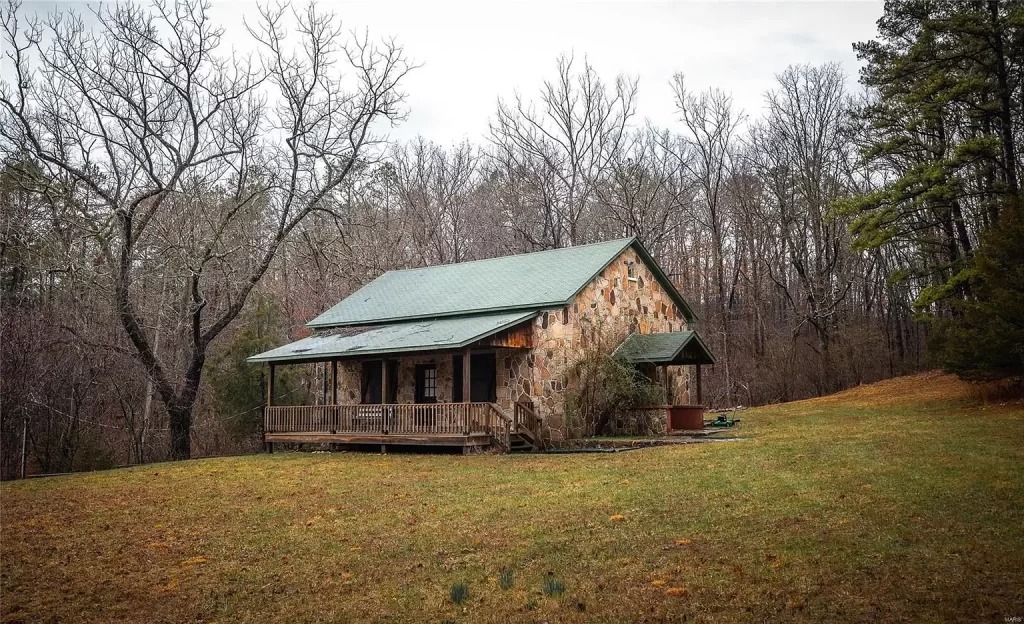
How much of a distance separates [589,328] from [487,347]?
3551 mm

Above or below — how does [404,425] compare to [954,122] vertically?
below

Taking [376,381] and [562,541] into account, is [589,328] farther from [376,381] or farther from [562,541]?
[562,541]

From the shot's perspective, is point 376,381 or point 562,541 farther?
point 376,381

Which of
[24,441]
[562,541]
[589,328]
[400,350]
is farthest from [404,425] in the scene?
[562,541]

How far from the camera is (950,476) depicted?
418 inches

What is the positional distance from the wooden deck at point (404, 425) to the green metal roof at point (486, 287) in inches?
125

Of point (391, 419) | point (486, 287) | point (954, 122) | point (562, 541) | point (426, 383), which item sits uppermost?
point (954, 122)

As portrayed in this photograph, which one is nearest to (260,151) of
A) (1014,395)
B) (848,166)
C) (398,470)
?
(398,470)

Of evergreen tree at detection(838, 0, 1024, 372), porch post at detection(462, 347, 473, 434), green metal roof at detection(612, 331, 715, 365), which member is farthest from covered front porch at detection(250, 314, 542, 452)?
evergreen tree at detection(838, 0, 1024, 372)

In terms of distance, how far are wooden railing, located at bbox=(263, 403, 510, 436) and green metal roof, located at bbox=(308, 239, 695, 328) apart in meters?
3.21

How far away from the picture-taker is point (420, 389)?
23625 mm

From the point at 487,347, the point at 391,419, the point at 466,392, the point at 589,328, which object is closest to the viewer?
the point at 466,392

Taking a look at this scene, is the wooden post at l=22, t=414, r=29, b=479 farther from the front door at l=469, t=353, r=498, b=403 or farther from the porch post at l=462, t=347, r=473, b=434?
the front door at l=469, t=353, r=498, b=403

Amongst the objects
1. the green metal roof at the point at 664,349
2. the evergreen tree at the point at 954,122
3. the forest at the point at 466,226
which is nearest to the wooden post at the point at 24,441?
the forest at the point at 466,226
